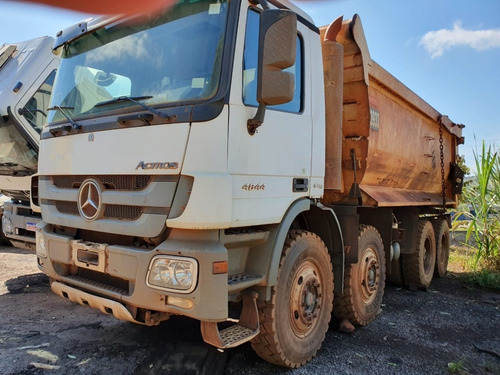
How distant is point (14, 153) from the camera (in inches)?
246

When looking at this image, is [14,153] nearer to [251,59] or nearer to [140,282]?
[140,282]

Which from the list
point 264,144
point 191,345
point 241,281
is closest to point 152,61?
point 264,144

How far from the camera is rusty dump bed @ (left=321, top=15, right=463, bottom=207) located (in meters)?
3.90

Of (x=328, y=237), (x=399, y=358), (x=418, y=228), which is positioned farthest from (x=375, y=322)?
(x=418, y=228)

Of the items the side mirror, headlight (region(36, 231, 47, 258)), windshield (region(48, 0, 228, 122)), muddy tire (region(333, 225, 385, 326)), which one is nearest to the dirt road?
muddy tire (region(333, 225, 385, 326))

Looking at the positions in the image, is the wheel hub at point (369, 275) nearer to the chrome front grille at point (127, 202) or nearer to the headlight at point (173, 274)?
the headlight at point (173, 274)

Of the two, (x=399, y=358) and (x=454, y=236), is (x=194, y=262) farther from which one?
(x=454, y=236)

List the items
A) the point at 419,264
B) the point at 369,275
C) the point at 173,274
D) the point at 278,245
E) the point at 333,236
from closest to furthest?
the point at 173,274 → the point at 278,245 → the point at 333,236 → the point at 369,275 → the point at 419,264

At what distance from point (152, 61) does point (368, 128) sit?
2.40 metres

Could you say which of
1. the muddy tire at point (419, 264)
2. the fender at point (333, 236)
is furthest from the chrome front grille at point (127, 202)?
the muddy tire at point (419, 264)

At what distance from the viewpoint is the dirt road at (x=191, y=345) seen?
3242 millimetres

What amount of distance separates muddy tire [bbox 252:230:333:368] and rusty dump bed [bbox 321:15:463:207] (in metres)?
0.77

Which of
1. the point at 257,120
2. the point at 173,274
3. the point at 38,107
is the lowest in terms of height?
the point at 173,274

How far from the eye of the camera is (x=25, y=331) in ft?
12.9
